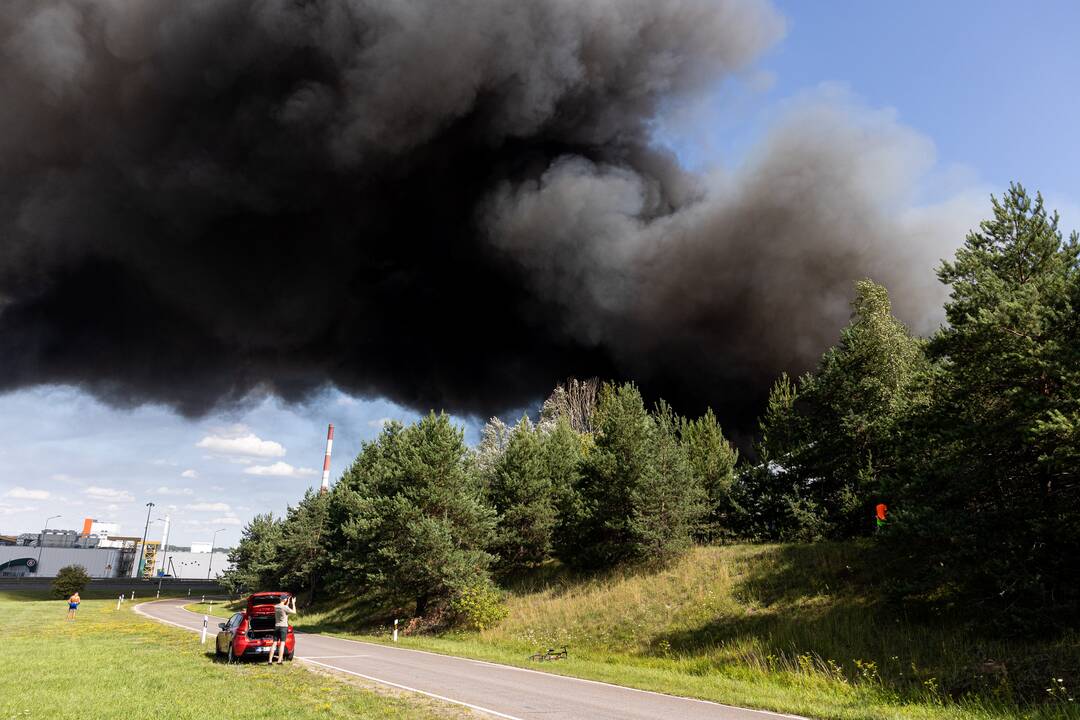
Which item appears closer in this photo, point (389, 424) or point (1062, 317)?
point (1062, 317)

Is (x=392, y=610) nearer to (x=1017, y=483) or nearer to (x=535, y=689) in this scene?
(x=535, y=689)

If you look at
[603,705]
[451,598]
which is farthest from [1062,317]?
[451,598]

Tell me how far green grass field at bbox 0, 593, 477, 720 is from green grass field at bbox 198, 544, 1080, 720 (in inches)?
260

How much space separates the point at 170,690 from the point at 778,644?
1501 centimetres

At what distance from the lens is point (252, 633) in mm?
15828

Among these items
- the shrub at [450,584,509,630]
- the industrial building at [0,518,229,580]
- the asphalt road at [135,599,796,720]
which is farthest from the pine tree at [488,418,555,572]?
the industrial building at [0,518,229,580]

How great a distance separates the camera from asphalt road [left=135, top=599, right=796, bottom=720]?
967 centimetres

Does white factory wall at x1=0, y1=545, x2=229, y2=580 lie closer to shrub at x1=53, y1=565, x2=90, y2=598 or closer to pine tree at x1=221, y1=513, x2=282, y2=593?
shrub at x1=53, y1=565, x2=90, y2=598

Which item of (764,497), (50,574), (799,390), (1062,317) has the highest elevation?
(799,390)

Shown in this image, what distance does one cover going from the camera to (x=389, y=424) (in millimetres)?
44719

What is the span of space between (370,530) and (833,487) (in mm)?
24278

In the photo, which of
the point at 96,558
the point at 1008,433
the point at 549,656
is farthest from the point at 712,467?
the point at 96,558

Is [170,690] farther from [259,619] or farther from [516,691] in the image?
[516,691]

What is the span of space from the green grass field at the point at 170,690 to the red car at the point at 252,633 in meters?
0.40
